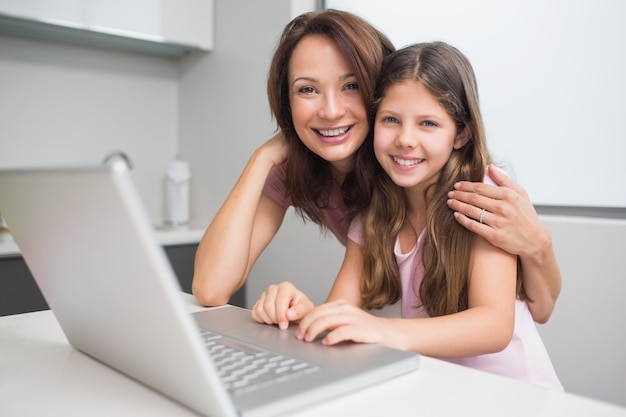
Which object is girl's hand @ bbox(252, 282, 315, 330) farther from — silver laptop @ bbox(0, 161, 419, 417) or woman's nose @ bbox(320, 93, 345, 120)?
woman's nose @ bbox(320, 93, 345, 120)

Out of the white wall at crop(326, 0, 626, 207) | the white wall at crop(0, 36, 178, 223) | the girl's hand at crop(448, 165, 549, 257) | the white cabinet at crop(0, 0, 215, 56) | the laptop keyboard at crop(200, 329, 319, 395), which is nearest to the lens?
the laptop keyboard at crop(200, 329, 319, 395)

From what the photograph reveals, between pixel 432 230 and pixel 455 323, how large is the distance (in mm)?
277

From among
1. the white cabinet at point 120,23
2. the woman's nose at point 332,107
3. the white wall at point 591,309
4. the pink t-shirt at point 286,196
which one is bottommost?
the white wall at point 591,309

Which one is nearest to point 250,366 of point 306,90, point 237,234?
point 237,234

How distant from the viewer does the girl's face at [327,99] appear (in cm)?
118

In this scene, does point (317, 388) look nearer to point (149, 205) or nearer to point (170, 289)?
point (170, 289)

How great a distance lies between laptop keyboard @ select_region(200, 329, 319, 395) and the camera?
1.67ft

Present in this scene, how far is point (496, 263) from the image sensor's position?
37.3 inches

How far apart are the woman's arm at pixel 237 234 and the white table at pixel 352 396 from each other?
0.44 meters

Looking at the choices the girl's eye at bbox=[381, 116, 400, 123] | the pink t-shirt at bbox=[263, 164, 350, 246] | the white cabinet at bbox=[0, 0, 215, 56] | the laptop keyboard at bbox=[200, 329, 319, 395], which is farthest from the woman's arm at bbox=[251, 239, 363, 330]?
the white cabinet at bbox=[0, 0, 215, 56]

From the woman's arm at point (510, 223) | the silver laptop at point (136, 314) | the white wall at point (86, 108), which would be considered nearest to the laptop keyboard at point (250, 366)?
the silver laptop at point (136, 314)

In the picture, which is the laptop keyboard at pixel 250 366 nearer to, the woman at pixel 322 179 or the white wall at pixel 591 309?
the woman at pixel 322 179

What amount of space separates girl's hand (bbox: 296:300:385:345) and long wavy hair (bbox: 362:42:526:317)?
14.2 inches

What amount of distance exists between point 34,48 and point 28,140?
0.37 m
